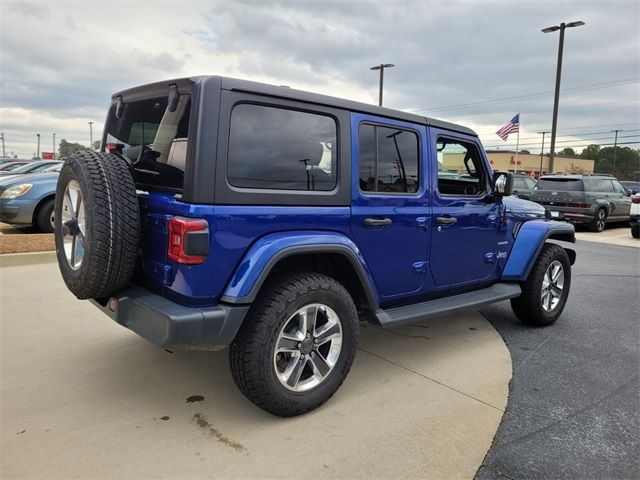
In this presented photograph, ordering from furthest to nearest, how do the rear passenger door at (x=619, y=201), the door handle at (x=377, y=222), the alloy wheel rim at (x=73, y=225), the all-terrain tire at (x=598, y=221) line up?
1. the rear passenger door at (x=619, y=201)
2. the all-terrain tire at (x=598, y=221)
3. the door handle at (x=377, y=222)
4. the alloy wheel rim at (x=73, y=225)

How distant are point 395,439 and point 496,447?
0.56 meters

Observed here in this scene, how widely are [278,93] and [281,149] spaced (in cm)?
32

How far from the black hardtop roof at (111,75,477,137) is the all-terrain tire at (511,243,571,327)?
1744mm

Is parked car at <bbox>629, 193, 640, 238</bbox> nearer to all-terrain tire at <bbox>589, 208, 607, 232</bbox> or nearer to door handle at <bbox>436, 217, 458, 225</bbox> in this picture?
all-terrain tire at <bbox>589, 208, 607, 232</bbox>

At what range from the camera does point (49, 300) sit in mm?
4930

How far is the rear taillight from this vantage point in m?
2.37

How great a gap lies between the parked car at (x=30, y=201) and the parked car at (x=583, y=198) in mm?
12549

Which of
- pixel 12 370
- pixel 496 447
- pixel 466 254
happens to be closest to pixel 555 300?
pixel 466 254

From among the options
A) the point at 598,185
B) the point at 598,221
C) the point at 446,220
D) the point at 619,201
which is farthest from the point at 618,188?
the point at 446,220

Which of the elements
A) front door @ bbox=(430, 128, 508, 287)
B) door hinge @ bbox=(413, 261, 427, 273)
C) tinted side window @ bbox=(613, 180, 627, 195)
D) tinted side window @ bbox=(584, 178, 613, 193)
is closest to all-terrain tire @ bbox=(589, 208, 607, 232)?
tinted side window @ bbox=(584, 178, 613, 193)

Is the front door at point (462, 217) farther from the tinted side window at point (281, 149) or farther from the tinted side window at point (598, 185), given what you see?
the tinted side window at point (598, 185)

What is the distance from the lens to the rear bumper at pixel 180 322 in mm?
→ 2395

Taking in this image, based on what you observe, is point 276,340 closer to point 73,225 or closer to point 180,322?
point 180,322

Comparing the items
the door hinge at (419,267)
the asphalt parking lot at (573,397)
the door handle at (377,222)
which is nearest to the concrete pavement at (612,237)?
the asphalt parking lot at (573,397)
